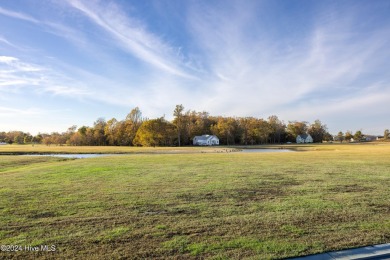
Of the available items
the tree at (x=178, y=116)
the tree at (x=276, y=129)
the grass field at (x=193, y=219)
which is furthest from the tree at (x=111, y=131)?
the grass field at (x=193, y=219)

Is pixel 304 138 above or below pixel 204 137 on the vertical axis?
below

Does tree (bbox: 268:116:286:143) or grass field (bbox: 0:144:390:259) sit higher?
tree (bbox: 268:116:286:143)

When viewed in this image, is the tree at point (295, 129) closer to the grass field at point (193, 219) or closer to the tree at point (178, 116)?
the tree at point (178, 116)

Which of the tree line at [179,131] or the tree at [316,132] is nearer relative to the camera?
the tree line at [179,131]

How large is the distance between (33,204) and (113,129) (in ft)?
298

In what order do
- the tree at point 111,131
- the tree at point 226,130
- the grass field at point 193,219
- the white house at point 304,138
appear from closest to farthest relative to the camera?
the grass field at point 193,219 < the tree at point 111,131 < the tree at point 226,130 < the white house at point 304,138

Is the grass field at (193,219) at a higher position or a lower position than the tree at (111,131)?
lower

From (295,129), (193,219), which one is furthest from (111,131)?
(193,219)

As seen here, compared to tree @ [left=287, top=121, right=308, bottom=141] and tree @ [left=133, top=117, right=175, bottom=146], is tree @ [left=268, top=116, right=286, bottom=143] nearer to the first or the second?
tree @ [left=287, top=121, right=308, bottom=141]

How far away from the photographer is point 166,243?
4516mm

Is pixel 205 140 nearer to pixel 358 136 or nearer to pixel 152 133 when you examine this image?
pixel 152 133

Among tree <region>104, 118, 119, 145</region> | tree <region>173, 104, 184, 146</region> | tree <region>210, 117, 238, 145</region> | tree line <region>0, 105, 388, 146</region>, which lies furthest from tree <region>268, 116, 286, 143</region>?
tree <region>104, 118, 119, 145</region>

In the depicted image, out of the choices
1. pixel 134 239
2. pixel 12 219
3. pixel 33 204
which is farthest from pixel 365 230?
pixel 33 204

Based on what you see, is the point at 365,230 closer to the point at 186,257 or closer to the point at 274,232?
the point at 274,232
